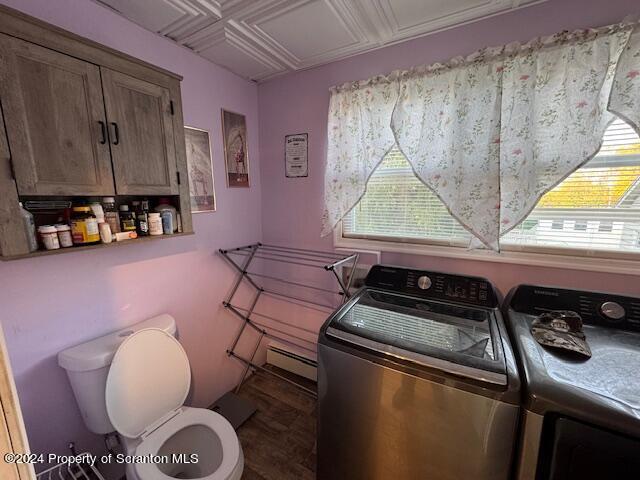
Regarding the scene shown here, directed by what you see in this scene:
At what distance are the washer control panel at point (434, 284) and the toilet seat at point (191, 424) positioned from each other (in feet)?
3.42

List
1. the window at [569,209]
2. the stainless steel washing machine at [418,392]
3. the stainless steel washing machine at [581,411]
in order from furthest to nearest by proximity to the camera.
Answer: the window at [569,209] < the stainless steel washing machine at [418,392] < the stainless steel washing machine at [581,411]

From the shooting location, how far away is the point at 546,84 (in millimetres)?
1187

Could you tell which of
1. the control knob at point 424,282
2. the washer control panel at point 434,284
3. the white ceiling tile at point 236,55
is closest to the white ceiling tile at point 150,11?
the white ceiling tile at point 236,55

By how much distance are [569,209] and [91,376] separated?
2374 mm

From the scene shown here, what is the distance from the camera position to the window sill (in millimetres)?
1218

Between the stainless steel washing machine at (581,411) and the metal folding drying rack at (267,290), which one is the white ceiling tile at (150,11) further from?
the stainless steel washing machine at (581,411)

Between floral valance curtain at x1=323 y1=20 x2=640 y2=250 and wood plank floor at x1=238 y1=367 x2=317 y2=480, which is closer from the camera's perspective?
floral valance curtain at x1=323 y1=20 x2=640 y2=250

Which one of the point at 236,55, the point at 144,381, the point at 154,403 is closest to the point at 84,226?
the point at 144,381

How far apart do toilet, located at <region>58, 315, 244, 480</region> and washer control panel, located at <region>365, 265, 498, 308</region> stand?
1.10 m

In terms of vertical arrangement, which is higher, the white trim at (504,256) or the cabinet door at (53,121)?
the cabinet door at (53,121)

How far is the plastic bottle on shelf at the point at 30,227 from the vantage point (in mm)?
934

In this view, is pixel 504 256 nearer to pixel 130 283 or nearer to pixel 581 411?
pixel 581 411

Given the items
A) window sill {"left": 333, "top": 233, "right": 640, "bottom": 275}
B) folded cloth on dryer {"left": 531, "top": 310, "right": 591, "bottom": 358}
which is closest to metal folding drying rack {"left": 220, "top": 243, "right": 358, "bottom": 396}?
window sill {"left": 333, "top": 233, "right": 640, "bottom": 275}

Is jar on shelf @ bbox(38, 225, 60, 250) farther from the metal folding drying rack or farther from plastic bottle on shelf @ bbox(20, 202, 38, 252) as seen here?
the metal folding drying rack
